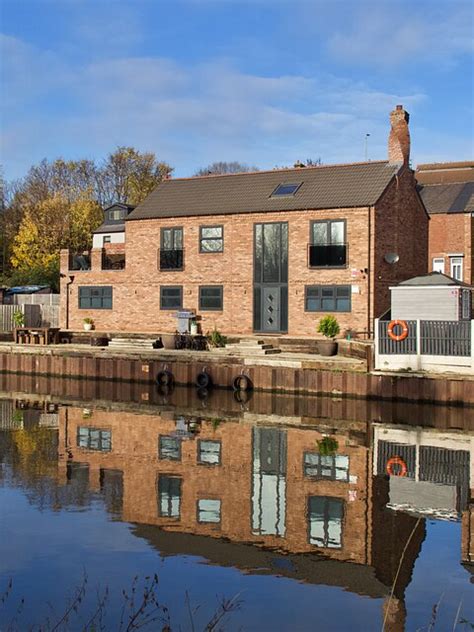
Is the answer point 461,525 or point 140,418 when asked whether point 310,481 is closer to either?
point 461,525

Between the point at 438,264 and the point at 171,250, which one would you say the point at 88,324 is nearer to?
the point at 171,250

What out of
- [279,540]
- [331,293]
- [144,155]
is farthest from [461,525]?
[144,155]

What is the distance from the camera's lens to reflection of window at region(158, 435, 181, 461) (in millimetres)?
18141

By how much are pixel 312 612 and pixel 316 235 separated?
26.5 m

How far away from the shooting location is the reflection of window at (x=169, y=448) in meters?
18.1

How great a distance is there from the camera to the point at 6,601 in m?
9.13

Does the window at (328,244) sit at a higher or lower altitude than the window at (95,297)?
higher

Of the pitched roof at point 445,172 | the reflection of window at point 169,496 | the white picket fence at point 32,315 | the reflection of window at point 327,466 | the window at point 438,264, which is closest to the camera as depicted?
the reflection of window at point 169,496

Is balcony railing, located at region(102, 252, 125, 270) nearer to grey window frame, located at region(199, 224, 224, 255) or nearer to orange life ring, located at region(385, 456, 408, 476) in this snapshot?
grey window frame, located at region(199, 224, 224, 255)

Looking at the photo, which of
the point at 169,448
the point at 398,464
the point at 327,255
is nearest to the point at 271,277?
the point at 327,255

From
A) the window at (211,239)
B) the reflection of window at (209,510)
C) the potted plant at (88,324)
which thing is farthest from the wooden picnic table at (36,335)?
the reflection of window at (209,510)

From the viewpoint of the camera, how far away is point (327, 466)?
17.1 metres

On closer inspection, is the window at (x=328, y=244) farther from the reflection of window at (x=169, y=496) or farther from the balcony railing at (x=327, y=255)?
the reflection of window at (x=169, y=496)

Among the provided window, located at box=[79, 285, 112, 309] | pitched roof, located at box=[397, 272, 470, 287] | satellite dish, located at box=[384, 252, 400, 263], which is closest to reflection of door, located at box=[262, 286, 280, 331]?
satellite dish, located at box=[384, 252, 400, 263]
